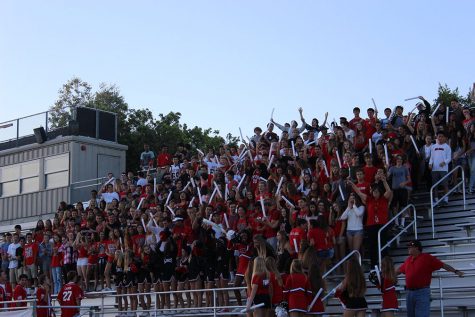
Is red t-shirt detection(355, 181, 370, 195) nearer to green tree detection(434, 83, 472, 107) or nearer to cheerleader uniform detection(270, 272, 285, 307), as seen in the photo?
cheerleader uniform detection(270, 272, 285, 307)

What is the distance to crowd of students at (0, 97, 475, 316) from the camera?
15.8 meters

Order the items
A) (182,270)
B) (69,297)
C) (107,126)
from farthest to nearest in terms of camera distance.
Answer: (107,126) → (182,270) → (69,297)

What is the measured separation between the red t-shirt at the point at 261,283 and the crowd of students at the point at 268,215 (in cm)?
2

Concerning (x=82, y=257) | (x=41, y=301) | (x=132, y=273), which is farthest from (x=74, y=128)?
(x=41, y=301)

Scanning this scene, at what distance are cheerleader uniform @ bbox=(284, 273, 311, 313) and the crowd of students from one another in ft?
0.06

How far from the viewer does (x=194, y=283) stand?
17672 millimetres

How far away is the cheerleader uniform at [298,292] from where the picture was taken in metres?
13.4

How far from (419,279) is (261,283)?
8.47 ft

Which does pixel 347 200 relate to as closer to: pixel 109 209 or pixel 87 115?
pixel 109 209

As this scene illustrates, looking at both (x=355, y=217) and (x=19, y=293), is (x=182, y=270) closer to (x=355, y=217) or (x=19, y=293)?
(x=19, y=293)

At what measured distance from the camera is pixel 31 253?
A: 925 inches

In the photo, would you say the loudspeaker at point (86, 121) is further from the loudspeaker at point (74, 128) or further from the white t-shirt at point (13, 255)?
the white t-shirt at point (13, 255)

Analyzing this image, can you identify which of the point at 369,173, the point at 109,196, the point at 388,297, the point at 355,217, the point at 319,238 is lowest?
the point at 388,297

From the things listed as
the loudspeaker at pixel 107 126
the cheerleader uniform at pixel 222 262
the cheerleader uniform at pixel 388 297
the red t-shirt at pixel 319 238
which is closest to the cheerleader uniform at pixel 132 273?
the cheerleader uniform at pixel 222 262
